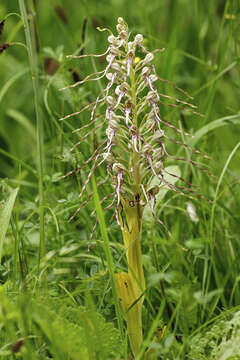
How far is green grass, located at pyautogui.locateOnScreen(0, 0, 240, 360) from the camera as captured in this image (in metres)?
1.56

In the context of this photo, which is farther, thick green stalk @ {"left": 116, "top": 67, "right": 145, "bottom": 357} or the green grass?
thick green stalk @ {"left": 116, "top": 67, "right": 145, "bottom": 357}

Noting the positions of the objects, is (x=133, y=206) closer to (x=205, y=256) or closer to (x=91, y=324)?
(x=91, y=324)

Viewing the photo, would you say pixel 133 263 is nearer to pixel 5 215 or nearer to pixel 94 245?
pixel 94 245

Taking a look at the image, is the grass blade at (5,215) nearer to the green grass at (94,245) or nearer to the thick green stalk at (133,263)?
the green grass at (94,245)

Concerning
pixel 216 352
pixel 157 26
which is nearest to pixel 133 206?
pixel 216 352

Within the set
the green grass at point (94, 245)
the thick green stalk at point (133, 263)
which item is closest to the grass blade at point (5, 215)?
the green grass at point (94, 245)

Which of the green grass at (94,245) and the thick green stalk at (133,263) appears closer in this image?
the green grass at (94,245)

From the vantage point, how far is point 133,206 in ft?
5.84

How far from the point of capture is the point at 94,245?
2.15 meters

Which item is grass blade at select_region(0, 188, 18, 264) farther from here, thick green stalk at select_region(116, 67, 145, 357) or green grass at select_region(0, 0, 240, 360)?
thick green stalk at select_region(116, 67, 145, 357)

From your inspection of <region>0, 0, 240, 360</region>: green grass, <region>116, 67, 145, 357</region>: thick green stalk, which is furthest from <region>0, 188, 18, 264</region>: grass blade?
<region>116, 67, 145, 357</region>: thick green stalk

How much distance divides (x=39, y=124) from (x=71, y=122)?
0.82 meters

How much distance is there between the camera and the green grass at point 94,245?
5.12ft

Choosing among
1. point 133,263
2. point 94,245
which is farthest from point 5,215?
point 133,263
